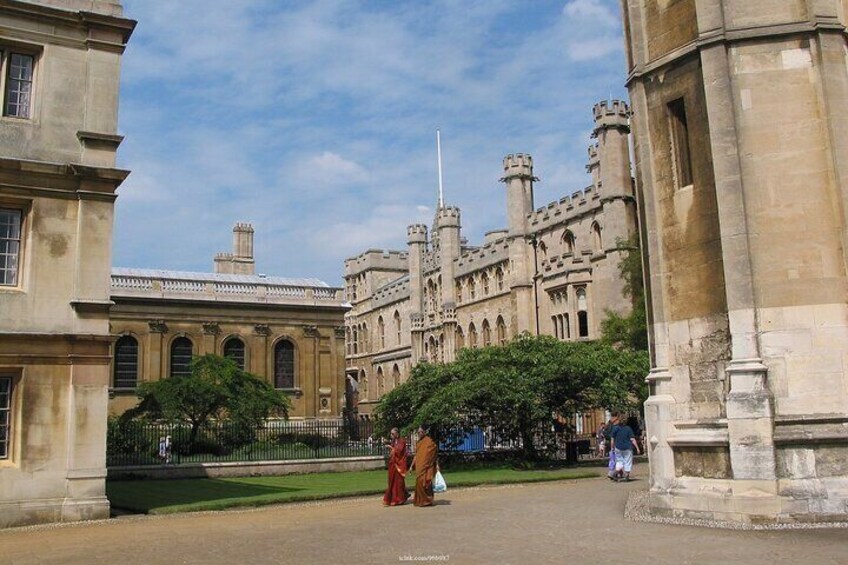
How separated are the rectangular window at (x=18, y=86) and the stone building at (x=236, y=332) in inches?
1207

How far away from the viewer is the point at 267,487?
2123 cm

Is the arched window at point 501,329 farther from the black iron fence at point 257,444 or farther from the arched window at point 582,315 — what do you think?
→ the black iron fence at point 257,444

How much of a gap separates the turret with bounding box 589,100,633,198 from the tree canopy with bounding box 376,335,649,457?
19.6 m

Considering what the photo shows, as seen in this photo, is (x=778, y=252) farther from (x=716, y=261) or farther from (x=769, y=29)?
(x=769, y=29)

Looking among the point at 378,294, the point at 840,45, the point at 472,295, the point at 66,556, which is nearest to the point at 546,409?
the point at 840,45

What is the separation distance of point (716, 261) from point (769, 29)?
352 cm

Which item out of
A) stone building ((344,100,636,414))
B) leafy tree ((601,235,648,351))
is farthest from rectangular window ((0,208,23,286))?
stone building ((344,100,636,414))

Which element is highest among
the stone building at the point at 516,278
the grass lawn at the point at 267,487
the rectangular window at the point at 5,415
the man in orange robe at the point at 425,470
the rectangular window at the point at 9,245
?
the stone building at the point at 516,278

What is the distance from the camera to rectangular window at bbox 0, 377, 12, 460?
14.8m

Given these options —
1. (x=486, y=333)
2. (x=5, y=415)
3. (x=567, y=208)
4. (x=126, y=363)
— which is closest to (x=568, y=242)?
(x=567, y=208)

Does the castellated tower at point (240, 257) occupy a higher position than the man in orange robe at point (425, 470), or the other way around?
the castellated tower at point (240, 257)

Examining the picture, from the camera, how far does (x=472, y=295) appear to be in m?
62.2

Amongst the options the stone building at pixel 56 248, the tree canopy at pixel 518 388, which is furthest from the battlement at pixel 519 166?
the stone building at pixel 56 248

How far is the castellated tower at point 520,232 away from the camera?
53.7 m
